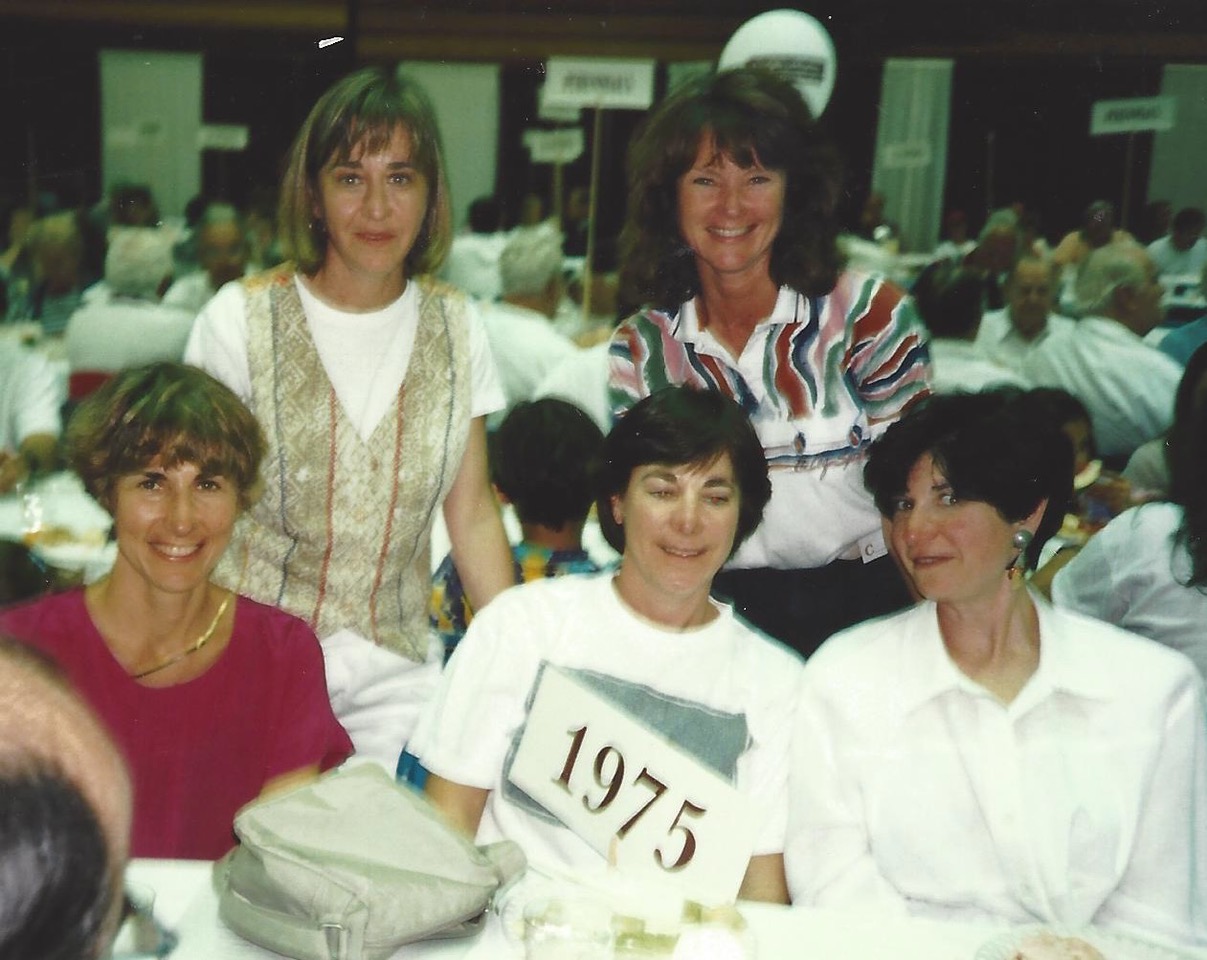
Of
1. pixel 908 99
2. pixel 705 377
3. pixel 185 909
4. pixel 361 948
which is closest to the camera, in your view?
pixel 361 948

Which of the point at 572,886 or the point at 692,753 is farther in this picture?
the point at 692,753

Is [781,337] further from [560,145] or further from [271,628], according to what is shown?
[560,145]

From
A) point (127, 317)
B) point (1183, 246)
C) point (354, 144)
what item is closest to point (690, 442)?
point (354, 144)

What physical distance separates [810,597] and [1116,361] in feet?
9.41

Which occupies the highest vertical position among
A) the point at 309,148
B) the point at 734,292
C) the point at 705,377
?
the point at 309,148

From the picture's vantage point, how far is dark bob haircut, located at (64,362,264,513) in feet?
6.51

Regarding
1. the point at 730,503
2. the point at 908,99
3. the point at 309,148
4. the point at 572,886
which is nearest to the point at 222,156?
the point at 908,99

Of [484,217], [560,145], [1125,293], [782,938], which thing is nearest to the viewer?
[782,938]

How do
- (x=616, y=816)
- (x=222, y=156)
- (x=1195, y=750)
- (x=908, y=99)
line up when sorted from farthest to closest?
(x=222, y=156)
(x=908, y=99)
(x=1195, y=750)
(x=616, y=816)

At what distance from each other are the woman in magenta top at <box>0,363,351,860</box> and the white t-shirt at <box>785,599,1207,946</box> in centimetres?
72

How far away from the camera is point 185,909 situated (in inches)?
60.7

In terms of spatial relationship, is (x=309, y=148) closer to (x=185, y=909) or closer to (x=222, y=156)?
(x=185, y=909)

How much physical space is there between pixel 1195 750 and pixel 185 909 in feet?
4.47

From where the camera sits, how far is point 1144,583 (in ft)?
7.93
